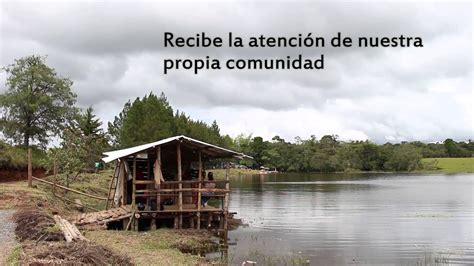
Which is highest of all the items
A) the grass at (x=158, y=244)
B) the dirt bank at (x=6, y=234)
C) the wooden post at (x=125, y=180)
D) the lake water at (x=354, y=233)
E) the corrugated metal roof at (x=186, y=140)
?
the corrugated metal roof at (x=186, y=140)

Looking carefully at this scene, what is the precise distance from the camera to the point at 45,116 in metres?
44.5

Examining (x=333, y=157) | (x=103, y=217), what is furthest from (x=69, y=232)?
(x=333, y=157)

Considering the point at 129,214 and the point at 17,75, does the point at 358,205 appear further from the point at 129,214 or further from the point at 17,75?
the point at 17,75

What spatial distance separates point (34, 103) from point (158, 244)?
30522 mm

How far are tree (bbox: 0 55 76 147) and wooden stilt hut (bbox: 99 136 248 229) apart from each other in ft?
69.3

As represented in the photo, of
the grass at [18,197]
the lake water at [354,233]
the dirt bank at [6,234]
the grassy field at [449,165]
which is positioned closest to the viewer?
the dirt bank at [6,234]

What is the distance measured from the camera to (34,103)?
141ft

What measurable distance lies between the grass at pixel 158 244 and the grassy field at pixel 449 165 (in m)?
127

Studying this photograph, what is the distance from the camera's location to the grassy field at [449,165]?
133m

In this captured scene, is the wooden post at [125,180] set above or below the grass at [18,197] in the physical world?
above

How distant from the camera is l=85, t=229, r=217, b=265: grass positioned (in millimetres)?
14484

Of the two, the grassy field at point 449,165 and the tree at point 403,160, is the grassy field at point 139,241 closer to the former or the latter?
the tree at point 403,160

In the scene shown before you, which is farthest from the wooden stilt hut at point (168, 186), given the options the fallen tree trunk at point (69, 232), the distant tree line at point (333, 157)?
the distant tree line at point (333, 157)

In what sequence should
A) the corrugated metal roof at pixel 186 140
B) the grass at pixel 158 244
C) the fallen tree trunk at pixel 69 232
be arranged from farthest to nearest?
1. the corrugated metal roof at pixel 186 140
2. the fallen tree trunk at pixel 69 232
3. the grass at pixel 158 244
